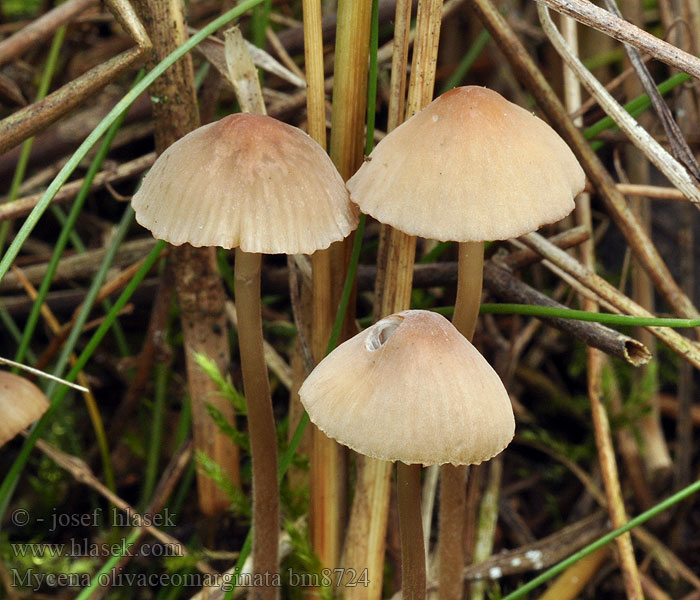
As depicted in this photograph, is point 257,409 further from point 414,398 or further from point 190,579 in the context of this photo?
point 190,579

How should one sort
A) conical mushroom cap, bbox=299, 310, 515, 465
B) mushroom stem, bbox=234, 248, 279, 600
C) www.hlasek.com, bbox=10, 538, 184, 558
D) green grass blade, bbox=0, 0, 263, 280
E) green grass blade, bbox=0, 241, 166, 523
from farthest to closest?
www.hlasek.com, bbox=10, 538, 184, 558
green grass blade, bbox=0, 241, 166, 523
mushroom stem, bbox=234, 248, 279, 600
green grass blade, bbox=0, 0, 263, 280
conical mushroom cap, bbox=299, 310, 515, 465

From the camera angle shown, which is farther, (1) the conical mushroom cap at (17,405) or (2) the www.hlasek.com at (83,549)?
(2) the www.hlasek.com at (83,549)

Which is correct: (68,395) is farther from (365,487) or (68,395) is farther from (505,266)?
(505,266)

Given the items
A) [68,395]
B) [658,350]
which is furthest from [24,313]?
[658,350]

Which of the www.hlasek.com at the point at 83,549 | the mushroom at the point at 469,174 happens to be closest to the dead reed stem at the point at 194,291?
the www.hlasek.com at the point at 83,549

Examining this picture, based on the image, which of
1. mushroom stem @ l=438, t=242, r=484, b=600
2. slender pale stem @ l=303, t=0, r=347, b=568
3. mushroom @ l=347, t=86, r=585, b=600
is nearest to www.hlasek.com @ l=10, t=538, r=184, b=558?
slender pale stem @ l=303, t=0, r=347, b=568

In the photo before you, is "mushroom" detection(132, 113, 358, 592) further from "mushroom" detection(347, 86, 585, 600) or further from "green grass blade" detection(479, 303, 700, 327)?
"green grass blade" detection(479, 303, 700, 327)

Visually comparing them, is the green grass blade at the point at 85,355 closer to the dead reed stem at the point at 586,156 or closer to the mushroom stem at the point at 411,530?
the mushroom stem at the point at 411,530
